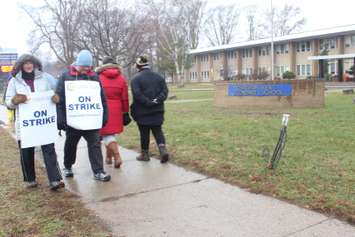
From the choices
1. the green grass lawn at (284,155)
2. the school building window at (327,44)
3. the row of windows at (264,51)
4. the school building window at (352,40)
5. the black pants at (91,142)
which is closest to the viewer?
the green grass lawn at (284,155)

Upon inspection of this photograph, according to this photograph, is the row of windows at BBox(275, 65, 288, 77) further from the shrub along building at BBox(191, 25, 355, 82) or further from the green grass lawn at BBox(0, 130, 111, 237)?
the green grass lawn at BBox(0, 130, 111, 237)

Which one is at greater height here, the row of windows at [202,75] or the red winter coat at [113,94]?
the row of windows at [202,75]

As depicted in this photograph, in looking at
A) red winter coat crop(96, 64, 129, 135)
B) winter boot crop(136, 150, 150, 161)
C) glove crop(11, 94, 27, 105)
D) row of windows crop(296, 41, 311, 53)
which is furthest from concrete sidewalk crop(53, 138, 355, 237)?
row of windows crop(296, 41, 311, 53)

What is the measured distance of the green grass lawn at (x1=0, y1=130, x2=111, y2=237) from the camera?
399cm

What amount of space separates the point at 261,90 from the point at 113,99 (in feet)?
32.3

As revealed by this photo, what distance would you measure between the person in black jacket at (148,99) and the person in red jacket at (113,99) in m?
0.26

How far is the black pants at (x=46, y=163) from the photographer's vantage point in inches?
212

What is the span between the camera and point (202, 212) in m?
4.40

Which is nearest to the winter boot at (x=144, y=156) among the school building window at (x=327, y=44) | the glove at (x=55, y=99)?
→ the glove at (x=55, y=99)

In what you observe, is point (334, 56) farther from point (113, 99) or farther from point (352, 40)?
point (113, 99)

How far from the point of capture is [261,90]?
1544 cm

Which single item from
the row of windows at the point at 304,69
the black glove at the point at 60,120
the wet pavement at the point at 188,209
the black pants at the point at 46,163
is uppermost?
the row of windows at the point at 304,69

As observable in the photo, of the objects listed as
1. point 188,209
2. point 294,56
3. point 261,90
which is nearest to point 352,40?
point 294,56

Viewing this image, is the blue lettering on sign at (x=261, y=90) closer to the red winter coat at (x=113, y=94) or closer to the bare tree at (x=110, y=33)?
the red winter coat at (x=113, y=94)
